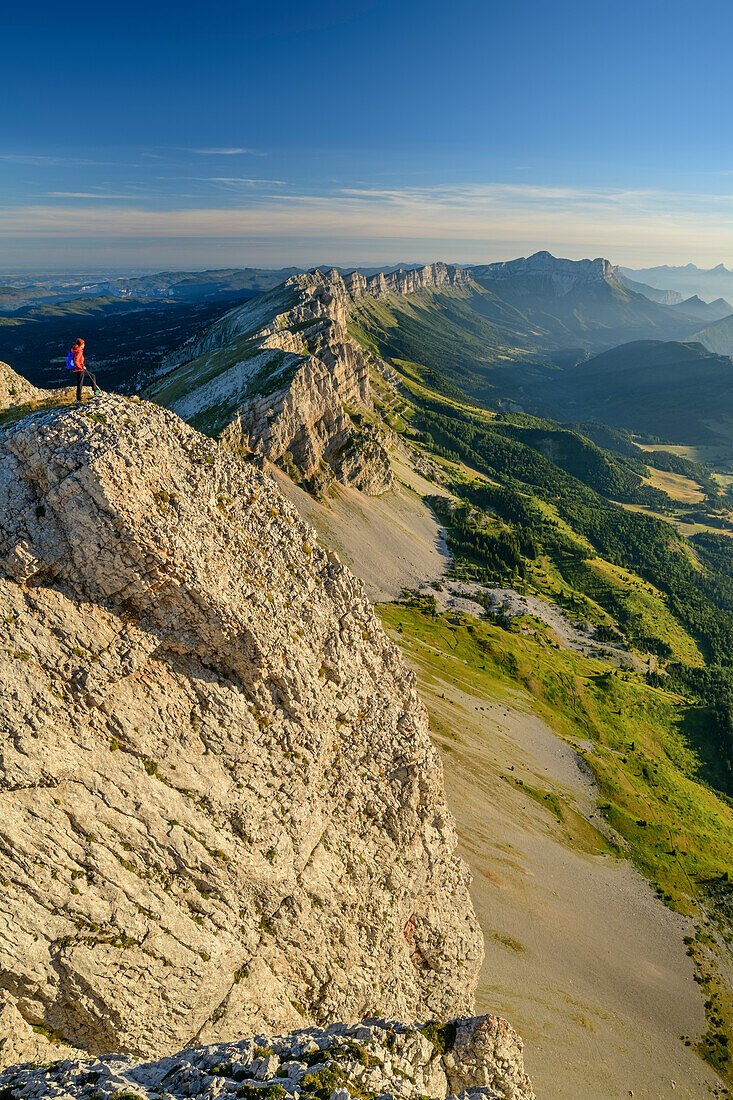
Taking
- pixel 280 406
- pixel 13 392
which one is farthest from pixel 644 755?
pixel 13 392

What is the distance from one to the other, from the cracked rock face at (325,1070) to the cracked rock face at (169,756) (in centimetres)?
187

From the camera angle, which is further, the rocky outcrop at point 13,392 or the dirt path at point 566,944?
the dirt path at point 566,944

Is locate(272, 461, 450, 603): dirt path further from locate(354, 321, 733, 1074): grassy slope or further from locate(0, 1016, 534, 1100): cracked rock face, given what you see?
locate(0, 1016, 534, 1100): cracked rock face

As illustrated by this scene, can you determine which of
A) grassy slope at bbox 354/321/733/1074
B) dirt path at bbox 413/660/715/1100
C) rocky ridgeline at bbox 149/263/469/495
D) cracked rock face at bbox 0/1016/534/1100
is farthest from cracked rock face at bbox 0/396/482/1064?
rocky ridgeline at bbox 149/263/469/495

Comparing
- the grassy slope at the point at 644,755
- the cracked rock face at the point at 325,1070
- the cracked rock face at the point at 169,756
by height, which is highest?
the cracked rock face at the point at 169,756

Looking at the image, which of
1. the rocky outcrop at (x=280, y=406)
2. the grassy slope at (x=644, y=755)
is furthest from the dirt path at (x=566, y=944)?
the rocky outcrop at (x=280, y=406)

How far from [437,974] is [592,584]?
181m

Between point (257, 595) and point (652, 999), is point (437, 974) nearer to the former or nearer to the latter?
point (257, 595)

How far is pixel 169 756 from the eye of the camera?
23.3 meters

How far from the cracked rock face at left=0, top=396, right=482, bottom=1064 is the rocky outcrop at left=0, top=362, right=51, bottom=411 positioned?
842 cm

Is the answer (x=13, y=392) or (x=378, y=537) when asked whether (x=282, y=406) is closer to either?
(x=378, y=537)

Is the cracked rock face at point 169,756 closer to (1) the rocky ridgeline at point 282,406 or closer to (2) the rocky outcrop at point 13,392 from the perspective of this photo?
(2) the rocky outcrop at point 13,392

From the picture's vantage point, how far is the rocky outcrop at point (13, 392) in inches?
1082

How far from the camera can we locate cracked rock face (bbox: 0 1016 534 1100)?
738 inches
